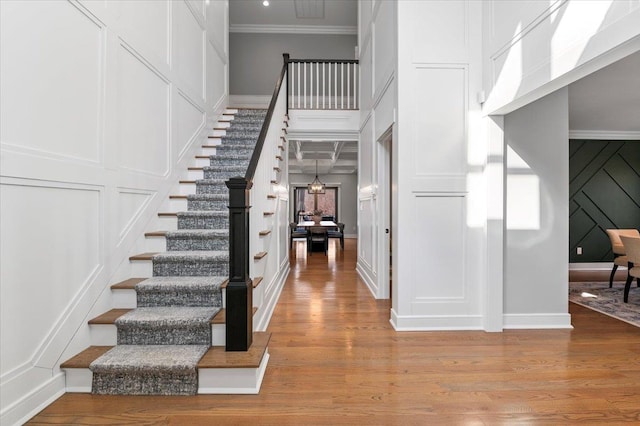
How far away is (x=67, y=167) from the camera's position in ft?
6.70

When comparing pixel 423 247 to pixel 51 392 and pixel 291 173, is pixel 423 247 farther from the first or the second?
pixel 291 173

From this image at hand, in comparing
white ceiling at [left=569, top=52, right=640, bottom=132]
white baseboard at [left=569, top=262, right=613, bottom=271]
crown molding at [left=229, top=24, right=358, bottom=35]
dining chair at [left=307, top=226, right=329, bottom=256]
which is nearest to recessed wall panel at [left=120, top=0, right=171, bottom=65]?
white ceiling at [left=569, top=52, right=640, bottom=132]

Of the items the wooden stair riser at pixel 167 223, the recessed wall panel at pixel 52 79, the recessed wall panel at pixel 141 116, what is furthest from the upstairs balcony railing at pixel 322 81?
the recessed wall panel at pixel 52 79

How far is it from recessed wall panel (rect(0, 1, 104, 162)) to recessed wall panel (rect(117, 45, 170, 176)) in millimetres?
288

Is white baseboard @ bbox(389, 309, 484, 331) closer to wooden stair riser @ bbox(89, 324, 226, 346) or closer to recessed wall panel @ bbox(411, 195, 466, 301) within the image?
recessed wall panel @ bbox(411, 195, 466, 301)

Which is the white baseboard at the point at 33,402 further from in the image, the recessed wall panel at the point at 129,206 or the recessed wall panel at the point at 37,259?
the recessed wall panel at the point at 129,206

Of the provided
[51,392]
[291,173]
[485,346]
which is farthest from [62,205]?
[291,173]

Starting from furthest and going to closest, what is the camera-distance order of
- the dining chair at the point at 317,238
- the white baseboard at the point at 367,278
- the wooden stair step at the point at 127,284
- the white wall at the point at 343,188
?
the white wall at the point at 343,188, the dining chair at the point at 317,238, the white baseboard at the point at 367,278, the wooden stair step at the point at 127,284

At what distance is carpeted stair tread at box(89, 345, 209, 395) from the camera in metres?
1.99

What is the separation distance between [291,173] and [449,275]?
10944 millimetres

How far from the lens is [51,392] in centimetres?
192

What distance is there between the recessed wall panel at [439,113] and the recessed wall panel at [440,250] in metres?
0.36

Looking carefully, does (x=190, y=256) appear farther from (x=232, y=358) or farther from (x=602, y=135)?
(x=602, y=135)

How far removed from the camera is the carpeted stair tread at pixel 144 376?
1.99 metres
